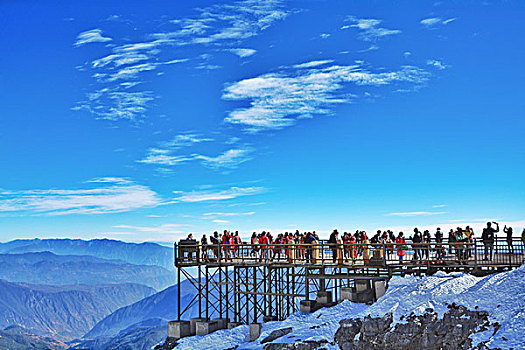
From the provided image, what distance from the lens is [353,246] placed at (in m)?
30.7

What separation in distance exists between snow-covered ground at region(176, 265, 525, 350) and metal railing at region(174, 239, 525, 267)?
135cm

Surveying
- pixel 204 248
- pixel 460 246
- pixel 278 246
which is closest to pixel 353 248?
pixel 278 246

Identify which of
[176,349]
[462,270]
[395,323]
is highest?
[462,270]

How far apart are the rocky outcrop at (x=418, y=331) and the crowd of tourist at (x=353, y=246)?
3946mm

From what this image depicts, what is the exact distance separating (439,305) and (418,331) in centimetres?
156

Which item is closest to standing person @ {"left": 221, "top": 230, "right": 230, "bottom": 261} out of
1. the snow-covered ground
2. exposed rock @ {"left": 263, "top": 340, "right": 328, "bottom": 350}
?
the snow-covered ground

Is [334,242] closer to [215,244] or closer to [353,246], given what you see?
[353,246]

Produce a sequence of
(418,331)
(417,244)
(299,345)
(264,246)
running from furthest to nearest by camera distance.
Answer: (264,246), (417,244), (299,345), (418,331)

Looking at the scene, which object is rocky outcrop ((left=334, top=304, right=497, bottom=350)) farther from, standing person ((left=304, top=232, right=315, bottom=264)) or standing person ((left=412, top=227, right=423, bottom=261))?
standing person ((left=304, top=232, right=315, bottom=264))

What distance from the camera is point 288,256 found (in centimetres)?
3198

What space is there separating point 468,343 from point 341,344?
5259 mm

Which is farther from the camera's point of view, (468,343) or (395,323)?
(395,323)

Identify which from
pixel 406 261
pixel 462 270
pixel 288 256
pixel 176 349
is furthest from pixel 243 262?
pixel 462 270

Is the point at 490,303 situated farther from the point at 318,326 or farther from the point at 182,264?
the point at 182,264
